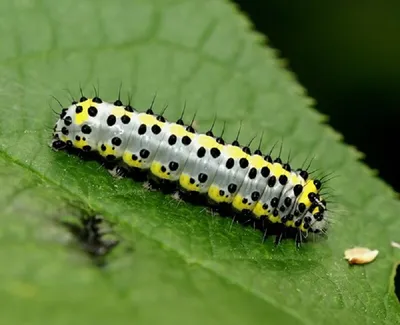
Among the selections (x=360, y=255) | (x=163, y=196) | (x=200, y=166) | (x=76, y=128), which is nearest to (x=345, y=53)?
(x=200, y=166)

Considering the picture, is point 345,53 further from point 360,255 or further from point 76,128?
point 76,128

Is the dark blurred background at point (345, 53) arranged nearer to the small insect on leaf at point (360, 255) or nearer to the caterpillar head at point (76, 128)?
the small insect on leaf at point (360, 255)

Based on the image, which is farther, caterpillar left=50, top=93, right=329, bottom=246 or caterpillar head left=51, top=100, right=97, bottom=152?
caterpillar left=50, top=93, right=329, bottom=246

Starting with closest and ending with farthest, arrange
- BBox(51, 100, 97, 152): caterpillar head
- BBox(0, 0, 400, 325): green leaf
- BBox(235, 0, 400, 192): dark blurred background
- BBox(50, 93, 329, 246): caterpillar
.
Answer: BBox(0, 0, 400, 325): green leaf
BBox(51, 100, 97, 152): caterpillar head
BBox(50, 93, 329, 246): caterpillar
BBox(235, 0, 400, 192): dark blurred background

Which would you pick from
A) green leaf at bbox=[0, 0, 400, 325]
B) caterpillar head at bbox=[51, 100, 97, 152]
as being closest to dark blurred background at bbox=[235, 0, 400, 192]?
green leaf at bbox=[0, 0, 400, 325]

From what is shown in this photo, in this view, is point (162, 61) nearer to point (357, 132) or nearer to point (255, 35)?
point (255, 35)

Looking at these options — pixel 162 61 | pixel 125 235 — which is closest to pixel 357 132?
pixel 162 61

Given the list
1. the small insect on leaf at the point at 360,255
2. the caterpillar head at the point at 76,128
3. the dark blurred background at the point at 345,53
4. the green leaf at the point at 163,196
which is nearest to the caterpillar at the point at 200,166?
the caterpillar head at the point at 76,128

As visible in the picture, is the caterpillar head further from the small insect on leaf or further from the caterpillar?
the small insect on leaf
